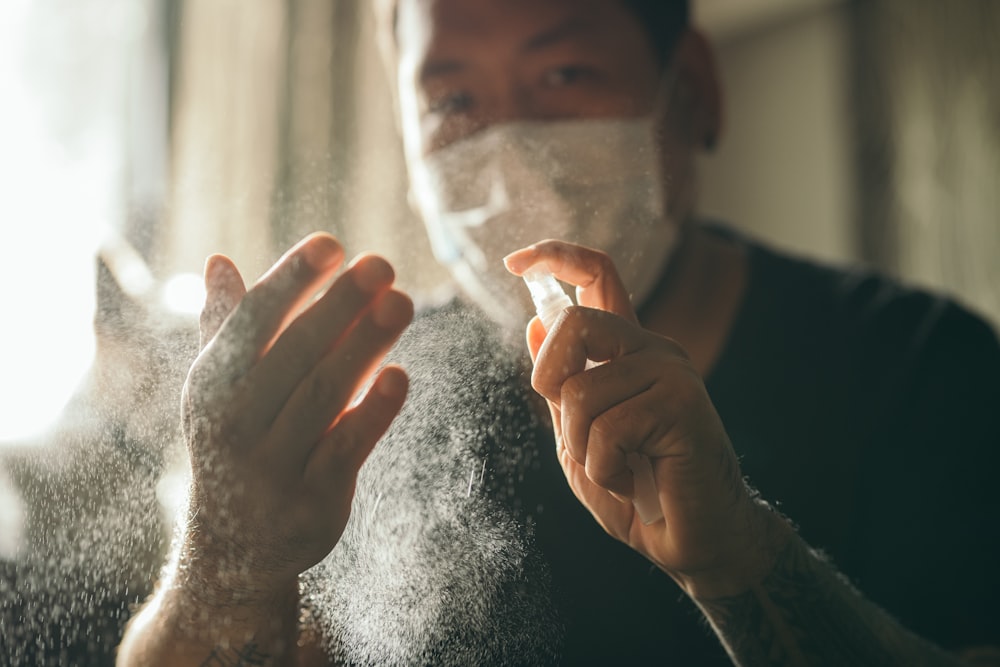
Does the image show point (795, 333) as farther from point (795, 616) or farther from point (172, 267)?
point (172, 267)

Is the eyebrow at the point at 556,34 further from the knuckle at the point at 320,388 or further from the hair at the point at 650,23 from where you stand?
the knuckle at the point at 320,388

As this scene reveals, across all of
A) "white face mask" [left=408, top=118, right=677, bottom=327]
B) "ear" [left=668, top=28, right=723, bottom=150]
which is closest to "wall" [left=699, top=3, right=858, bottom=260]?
"ear" [left=668, top=28, right=723, bottom=150]

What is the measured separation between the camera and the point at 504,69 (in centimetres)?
43

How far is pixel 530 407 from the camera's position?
344mm

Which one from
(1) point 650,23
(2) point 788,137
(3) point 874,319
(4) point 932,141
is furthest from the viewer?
(2) point 788,137

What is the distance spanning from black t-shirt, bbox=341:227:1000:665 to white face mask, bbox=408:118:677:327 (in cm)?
4

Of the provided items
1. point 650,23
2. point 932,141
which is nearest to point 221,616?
point 650,23

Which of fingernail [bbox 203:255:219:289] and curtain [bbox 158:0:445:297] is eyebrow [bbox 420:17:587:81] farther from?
fingernail [bbox 203:255:219:289]

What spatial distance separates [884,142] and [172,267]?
169 centimetres

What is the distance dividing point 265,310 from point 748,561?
26 cm

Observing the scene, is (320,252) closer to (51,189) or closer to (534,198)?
(534,198)

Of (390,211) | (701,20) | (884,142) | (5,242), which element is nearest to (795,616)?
(390,211)

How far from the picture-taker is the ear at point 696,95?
514 mm

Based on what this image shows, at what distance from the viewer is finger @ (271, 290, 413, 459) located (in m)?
0.31
